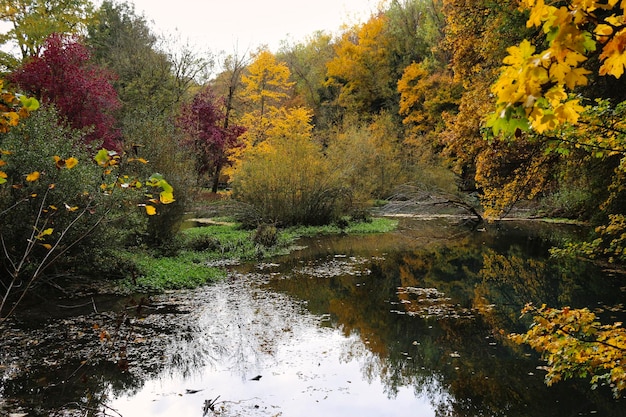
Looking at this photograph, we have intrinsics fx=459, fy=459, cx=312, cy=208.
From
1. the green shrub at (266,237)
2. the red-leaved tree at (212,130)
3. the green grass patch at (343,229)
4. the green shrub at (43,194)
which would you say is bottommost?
the green grass patch at (343,229)

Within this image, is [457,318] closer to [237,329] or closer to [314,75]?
[237,329]

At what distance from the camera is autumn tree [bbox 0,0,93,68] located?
19109mm

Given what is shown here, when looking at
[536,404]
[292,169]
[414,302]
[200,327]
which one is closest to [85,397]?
[200,327]

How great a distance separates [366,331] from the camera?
727cm

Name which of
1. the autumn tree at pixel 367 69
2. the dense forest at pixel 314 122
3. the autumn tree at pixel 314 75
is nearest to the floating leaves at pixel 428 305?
the dense forest at pixel 314 122

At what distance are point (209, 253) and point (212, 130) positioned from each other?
48.3 ft

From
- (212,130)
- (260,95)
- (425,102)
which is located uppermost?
(260,95)

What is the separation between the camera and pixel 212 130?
26281mm

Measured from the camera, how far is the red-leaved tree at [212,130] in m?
25.5

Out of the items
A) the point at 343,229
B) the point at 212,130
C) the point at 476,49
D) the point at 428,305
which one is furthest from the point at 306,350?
the point at 212,130

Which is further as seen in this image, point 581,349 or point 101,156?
point 581,349

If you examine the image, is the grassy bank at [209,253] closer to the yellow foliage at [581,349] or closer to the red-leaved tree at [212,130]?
the yellow foliage at [581,349]

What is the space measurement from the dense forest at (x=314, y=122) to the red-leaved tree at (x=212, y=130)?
0.41 ft

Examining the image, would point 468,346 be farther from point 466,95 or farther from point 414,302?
point 466,95
